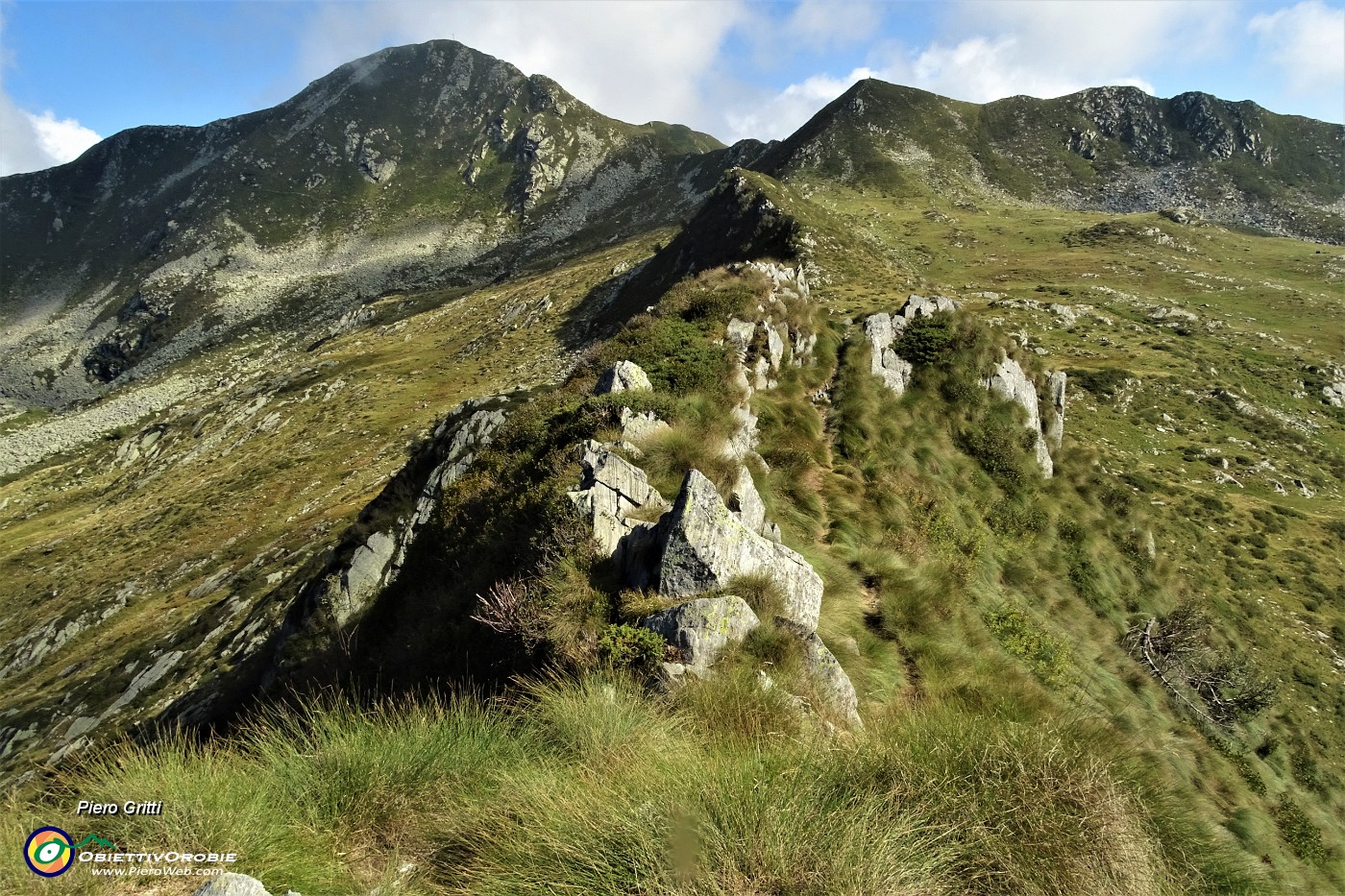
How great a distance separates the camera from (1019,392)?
2077cm

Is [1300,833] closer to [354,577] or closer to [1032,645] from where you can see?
[1032,645]

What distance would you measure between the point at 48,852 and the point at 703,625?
572 cm

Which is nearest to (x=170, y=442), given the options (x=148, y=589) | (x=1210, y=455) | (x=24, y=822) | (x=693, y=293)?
(x=148, y=589)

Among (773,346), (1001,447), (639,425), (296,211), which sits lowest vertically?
(1001,447)

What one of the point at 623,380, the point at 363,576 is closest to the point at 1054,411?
the point at 623,380

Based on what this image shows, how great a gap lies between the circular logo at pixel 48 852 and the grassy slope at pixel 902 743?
325 millimetres

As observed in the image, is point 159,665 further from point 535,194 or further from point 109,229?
point 109,229

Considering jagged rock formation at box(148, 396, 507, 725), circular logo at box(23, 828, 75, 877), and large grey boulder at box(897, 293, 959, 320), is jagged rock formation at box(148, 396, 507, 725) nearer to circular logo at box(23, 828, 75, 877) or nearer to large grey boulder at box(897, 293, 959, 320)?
circular logo at box(23, 828, 75, 877)

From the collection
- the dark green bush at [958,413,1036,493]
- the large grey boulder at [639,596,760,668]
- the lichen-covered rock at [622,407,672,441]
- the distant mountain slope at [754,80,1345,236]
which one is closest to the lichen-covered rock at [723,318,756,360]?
the lichen-covered rock at [622,407,672,441]

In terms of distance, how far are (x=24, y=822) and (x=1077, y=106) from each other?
200 meters

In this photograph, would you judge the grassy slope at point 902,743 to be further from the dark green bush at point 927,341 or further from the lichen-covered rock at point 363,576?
the lichen-covered rock at point 363,576

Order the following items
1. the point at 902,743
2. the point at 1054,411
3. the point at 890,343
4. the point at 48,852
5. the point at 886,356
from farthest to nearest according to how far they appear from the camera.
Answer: the point at 1054,411 < the point at 890,343 < the point at 886,356 < the point at 902,743 < the point at 48,852

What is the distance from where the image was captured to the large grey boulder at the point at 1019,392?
64.6ft

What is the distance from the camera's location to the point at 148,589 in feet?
115
